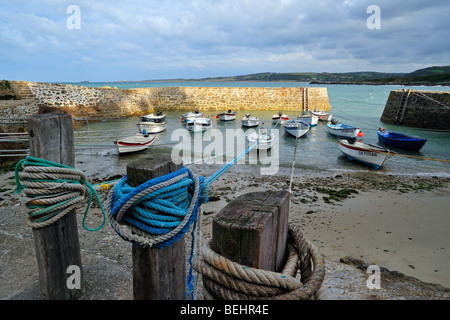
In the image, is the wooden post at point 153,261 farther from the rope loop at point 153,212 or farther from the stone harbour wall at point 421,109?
the stone harbour wall at point 421,109

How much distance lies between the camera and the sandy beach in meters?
5.33

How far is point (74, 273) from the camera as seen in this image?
287cm

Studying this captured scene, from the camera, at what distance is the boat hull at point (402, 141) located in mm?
17895

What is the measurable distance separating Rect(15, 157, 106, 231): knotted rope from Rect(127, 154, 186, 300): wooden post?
575 mm

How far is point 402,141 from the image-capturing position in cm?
1850

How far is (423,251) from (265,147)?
10915 millimetres

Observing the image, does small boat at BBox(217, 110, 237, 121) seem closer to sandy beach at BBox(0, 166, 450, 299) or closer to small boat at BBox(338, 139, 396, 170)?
small boat at BBox(338, 139, 396, 170)

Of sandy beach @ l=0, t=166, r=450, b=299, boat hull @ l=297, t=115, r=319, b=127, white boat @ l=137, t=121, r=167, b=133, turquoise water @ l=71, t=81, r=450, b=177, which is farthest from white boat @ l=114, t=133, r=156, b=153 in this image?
boat hull @ l=297, t=115, r=319, b=127

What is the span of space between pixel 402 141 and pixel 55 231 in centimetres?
2106

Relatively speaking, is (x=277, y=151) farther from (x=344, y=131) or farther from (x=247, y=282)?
(x=247, y=282)

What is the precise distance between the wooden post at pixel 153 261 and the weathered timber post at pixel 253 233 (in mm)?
461

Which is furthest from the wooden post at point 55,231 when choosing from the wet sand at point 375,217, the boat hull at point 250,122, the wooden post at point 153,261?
the boat hull at point 250,122

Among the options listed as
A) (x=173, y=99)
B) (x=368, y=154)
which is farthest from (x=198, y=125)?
(x=173, y=99)

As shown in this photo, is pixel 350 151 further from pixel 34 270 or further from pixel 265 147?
pixel 34 270
